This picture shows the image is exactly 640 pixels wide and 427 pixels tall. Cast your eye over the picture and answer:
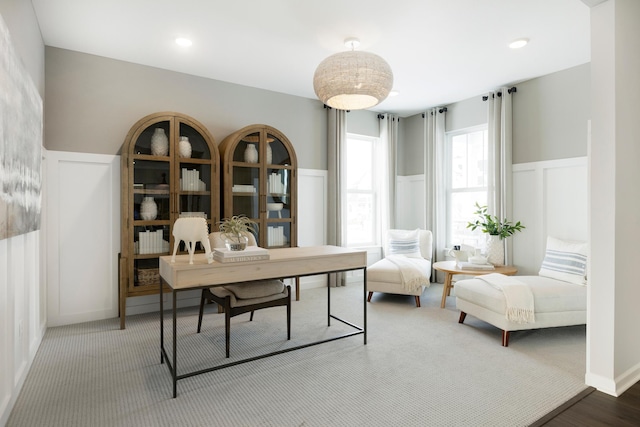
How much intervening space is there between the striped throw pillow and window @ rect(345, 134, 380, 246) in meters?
2.50

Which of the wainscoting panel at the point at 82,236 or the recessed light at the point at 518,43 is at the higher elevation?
the recessed light at the point at 518,43

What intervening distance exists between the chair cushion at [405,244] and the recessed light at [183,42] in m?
3.54

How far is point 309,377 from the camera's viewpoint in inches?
93.5

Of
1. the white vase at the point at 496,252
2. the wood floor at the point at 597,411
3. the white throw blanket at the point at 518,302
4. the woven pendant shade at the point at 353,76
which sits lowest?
the wood floor at the point at 597,411

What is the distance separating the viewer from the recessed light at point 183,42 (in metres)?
3.20

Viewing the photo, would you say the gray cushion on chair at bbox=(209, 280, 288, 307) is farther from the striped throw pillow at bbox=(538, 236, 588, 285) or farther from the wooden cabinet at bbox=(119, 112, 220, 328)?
the striped throw pillow at bbox=(538, 236, 588, 285)

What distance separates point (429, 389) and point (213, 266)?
156cm

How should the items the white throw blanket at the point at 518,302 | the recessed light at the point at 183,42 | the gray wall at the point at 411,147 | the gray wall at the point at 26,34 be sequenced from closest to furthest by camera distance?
1. the gray wall at the point at 26,34
2. the white throw blanket at the point at 518,302
3. the recessed light at the point at 183,42
4. the gray wall at the point at 411,147

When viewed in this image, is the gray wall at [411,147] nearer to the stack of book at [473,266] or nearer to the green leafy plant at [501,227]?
the green leafy plant at [501,227]

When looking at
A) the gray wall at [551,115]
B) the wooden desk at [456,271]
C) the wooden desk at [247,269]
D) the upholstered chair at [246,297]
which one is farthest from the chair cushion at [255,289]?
the gray wall at [551,115]

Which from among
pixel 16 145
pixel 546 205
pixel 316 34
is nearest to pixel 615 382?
pixel 546 205

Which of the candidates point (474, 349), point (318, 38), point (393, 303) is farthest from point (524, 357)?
point (318, 38)

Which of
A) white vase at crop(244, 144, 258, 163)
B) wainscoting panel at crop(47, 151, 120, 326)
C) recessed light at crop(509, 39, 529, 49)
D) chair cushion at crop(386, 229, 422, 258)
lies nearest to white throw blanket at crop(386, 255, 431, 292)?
chair cushion at crop(386, 229, 422, 258)

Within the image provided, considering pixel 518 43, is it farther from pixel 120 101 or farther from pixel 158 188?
pixel 120 101
